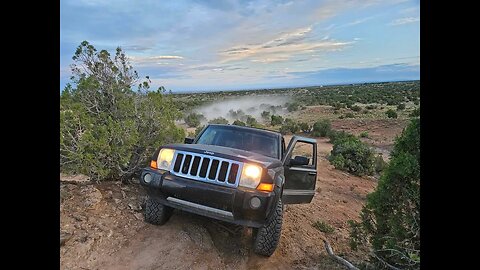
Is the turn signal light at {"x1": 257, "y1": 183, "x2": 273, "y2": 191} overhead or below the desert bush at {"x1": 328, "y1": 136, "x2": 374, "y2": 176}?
overhead

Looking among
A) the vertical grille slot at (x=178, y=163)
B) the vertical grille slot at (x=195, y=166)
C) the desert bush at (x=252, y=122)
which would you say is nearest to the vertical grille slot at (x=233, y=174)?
the vertical grille slot at (x=195, y=166)

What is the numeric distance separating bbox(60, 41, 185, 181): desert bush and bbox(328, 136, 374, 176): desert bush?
6627mm

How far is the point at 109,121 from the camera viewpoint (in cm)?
521

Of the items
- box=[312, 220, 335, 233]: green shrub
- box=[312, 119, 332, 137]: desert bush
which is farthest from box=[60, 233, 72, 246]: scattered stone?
box=[312, 119, 332, 137]: desert bush

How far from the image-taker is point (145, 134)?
5758 mm

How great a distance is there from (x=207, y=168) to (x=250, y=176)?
471mm

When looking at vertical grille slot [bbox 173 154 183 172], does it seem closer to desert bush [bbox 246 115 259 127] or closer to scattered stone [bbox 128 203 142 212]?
scattered stone [bbox 128 203 142 212]

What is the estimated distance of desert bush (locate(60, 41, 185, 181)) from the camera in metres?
4.89

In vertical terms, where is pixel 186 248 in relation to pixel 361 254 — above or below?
above

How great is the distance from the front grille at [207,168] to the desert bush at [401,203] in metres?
1.52
